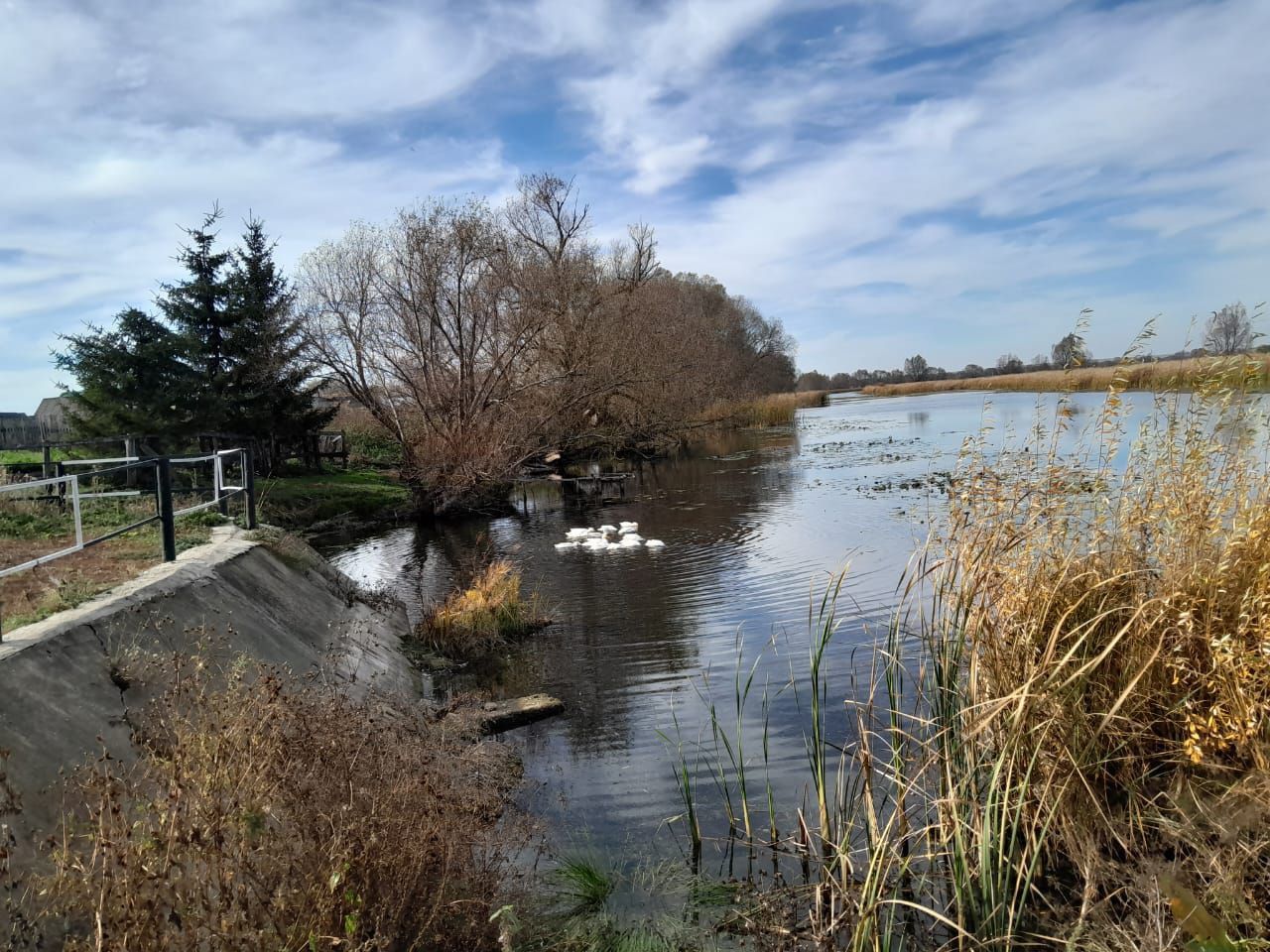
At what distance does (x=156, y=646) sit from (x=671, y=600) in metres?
8.42

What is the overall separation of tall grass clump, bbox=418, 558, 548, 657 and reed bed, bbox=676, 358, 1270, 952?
19.5 feet

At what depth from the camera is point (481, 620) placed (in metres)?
11.2

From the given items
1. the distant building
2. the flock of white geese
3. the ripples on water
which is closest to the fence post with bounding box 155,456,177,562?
the ripples on water

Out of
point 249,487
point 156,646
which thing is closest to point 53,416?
point 249,487

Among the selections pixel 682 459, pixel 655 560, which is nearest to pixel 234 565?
pixel 655 560

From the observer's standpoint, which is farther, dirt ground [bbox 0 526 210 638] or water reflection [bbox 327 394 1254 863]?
water reflection [bbox 327 394 1254 863]

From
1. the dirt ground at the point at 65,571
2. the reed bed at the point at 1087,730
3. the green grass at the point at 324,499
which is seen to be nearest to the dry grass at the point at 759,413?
the green grass at the point at 324,499

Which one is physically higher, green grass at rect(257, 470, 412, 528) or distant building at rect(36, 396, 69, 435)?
distant building at rect(36, 396, 69, 435)

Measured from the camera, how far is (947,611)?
4.90 metres

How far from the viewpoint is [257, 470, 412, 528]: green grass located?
2259 centimetres

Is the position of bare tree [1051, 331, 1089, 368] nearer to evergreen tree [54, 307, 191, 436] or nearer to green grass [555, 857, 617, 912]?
green grass [555, 857, 617, 912]

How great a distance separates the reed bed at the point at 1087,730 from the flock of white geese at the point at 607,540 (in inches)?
484

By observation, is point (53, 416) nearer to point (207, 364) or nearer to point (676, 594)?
point (207, 364)

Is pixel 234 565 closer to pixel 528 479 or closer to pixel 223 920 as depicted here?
pixel 223 920
